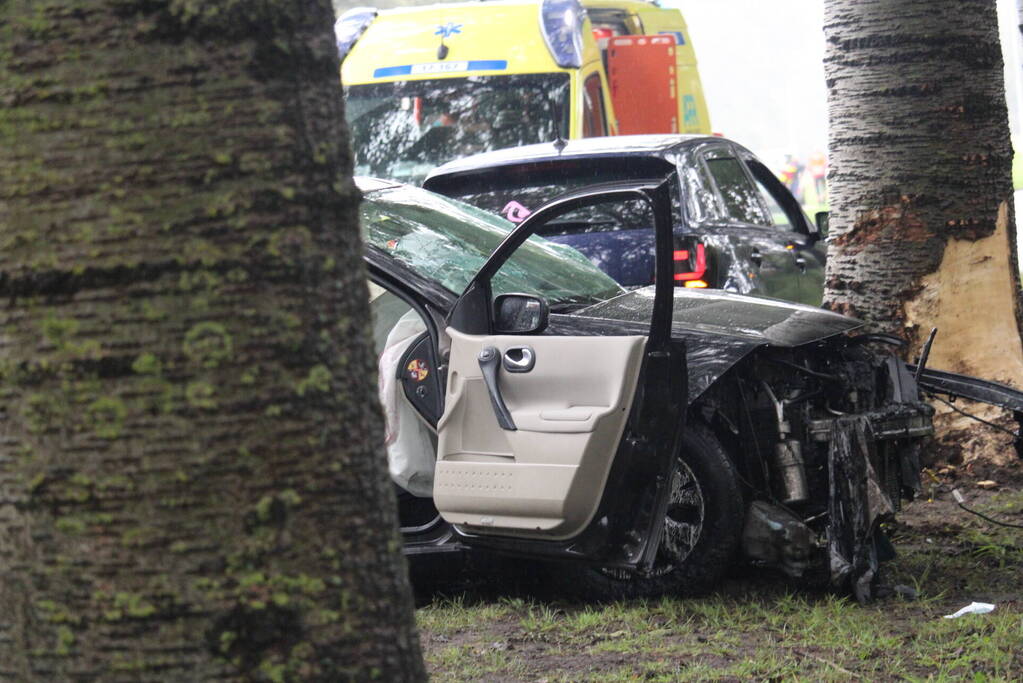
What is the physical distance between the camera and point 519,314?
5.08 metres

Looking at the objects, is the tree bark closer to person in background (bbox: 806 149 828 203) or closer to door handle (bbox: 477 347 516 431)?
door handle (bbox: 477 347 516 431)

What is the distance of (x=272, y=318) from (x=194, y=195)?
0.19 meters

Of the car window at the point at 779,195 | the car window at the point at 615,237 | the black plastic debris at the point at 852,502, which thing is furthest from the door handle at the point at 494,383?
the car window at the point at 779,195

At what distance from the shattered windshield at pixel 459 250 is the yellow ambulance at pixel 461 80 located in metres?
5.77

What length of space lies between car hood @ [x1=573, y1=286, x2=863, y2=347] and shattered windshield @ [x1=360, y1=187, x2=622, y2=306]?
7.5 inches

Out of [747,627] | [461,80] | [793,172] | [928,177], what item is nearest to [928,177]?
[928,177]

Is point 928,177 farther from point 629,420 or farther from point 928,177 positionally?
point 629,420

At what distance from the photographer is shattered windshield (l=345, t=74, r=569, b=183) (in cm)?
1210

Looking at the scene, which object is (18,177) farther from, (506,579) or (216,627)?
(506,579)

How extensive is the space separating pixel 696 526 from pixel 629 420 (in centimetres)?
69

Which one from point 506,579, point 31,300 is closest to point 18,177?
point 31,300

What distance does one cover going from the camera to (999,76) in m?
7.52

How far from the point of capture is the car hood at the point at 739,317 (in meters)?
5.30

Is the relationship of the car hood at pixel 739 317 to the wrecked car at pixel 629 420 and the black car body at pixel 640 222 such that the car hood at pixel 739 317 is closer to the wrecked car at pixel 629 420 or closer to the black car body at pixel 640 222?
the wrecked car at pixel 629 420
